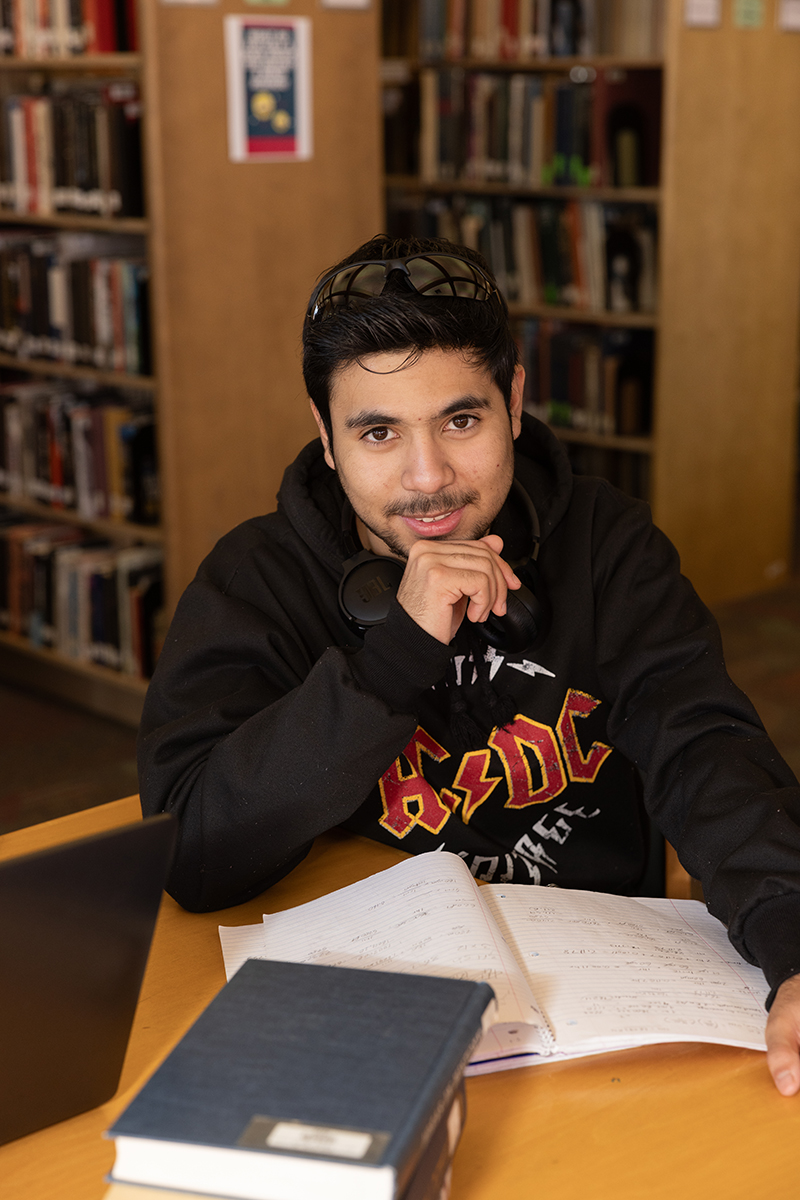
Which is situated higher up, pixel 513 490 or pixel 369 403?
pixel 369 403

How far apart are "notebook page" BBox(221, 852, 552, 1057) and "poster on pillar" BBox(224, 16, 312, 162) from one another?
238cm

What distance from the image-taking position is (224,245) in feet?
10.1

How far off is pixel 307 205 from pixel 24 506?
128 cm

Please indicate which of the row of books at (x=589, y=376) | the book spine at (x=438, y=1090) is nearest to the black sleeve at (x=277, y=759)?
the book spine at (x=438, y=1090)

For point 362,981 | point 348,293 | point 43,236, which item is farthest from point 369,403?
point 43,236

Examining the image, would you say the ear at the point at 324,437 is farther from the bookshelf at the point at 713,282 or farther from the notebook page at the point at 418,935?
the bookshelf at the point at 713,282

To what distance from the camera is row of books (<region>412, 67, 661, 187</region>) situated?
3.91m

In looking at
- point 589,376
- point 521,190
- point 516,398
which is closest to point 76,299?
point 521,190

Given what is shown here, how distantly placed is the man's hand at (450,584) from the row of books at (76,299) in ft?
7.33

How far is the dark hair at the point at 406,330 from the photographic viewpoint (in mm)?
1253

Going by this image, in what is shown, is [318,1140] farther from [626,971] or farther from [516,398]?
[516,398]

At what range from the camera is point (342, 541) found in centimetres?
136

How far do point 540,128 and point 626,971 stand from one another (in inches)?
144

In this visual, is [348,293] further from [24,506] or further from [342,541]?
[24,506]
